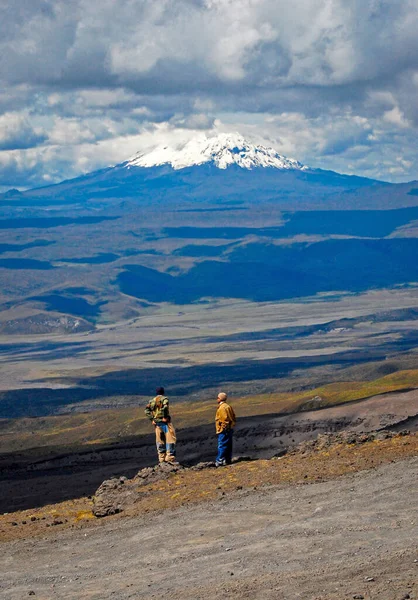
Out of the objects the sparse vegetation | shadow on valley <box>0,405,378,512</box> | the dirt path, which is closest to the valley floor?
the dirt path

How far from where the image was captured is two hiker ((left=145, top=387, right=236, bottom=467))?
24.9 meters

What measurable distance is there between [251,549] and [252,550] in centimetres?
8

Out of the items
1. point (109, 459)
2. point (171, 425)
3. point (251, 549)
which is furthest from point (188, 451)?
point (251, 549)

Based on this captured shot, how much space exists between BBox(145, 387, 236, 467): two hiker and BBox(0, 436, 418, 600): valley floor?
368 centimetres

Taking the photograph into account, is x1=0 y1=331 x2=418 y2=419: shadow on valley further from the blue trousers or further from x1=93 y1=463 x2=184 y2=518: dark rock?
x1=93 y1=463 x2=184 y2=518: dark rock

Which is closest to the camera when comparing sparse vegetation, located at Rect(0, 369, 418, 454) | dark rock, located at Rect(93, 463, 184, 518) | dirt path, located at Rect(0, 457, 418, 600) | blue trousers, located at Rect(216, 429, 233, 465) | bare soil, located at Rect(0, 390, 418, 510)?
dirt path, located at Rect(0, 457, 418, 600)

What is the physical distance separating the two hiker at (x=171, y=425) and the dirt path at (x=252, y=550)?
450 cm

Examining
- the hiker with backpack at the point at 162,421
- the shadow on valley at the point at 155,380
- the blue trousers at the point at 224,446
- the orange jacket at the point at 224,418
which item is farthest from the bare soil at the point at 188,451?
the shadow on valley at the point at 155,380

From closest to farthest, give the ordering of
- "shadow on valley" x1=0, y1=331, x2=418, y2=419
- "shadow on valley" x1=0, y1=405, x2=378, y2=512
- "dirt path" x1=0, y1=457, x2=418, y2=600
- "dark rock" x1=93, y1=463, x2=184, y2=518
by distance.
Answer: "dirt path" x1=0, y1=457, x2=418, y2=600
"dark rock" x1=93, y1=463, x2=184, y2=518
"shadow on valley" x1=0, y1=405, x2=378, y2=512
"shadow on valley" x1=0, y1=331, x2=418, y2=419

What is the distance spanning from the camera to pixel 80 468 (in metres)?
41.2

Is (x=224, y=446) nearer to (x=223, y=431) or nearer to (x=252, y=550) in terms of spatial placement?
(x=223, y=431)

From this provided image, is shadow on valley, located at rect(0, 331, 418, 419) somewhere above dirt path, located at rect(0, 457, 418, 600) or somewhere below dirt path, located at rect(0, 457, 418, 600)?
above

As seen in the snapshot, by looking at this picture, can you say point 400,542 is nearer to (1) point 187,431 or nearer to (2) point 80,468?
(2) point 80,468

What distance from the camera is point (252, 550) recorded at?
1573cm
